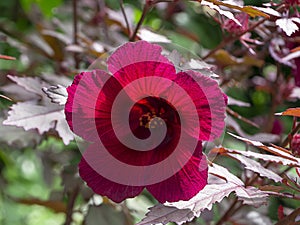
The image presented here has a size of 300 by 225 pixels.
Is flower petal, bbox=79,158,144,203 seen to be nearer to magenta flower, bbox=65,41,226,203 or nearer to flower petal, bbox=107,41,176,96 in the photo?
magenta flower, bbox=65,41,226,203

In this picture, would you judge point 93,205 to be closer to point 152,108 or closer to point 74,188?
point 74,188

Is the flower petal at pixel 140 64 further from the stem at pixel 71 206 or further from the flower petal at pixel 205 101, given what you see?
the stem at pixel 71 206

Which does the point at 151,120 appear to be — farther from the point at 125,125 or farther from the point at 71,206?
the point at 71,206

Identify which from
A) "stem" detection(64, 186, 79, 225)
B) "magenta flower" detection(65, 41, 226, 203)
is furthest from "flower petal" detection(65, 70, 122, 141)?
"stem" detection(64, 186, 79, 225)

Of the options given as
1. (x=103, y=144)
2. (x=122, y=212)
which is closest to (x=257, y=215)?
(x=122, y=212)

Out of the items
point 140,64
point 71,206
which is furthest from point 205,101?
point 71,206

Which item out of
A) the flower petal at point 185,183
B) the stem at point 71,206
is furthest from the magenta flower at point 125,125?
the stem at point 71,206
